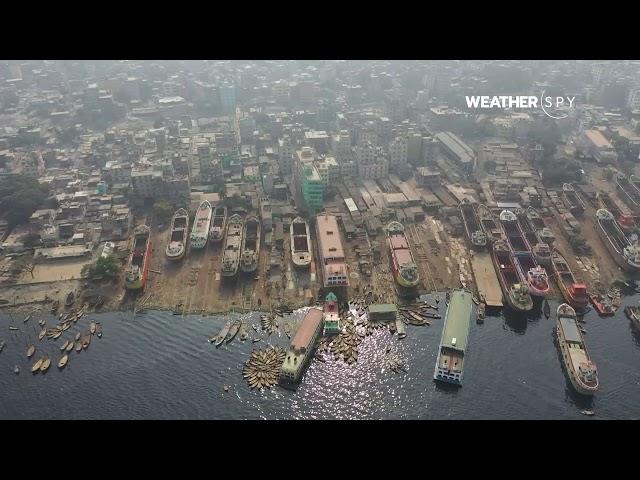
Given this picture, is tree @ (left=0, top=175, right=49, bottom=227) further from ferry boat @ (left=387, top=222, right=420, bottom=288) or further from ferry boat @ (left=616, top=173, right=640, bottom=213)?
ferry boat @ (left=616, top=173, right=640, bottom=213)

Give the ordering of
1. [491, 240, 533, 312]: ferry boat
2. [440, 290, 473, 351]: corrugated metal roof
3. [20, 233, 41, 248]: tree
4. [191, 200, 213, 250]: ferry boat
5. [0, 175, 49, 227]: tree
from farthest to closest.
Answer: [0, 175, 49, 227]: tree → [20, 233, 41, 248]: tree → [191, 200, 213, 250]: ferry boat → [491, 240, 533, 312]: ferry boat → [440, 290, 473, 351]: corrugated metal roof

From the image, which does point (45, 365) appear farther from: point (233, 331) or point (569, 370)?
point (569, 370)

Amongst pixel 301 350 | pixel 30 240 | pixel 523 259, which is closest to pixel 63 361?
pixel 301 350

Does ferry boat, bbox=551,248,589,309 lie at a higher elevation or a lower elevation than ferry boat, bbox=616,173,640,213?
higher

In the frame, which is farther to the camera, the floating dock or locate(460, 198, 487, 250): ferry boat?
locate(460, 198, 487, 250): ferry boat

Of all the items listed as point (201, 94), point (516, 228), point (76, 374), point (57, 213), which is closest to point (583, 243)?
point (516, 228)

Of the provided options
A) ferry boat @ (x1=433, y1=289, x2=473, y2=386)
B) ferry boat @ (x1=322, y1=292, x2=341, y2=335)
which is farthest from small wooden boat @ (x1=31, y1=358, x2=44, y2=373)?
ferry boat @ (x1=433, y1=289, x2=473, y2=386)

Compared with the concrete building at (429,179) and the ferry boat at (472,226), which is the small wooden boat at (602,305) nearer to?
the ferry boat at (472,226)

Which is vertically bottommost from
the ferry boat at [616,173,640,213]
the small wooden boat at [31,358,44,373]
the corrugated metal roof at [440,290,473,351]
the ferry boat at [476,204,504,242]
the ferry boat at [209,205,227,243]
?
the ferry boat at [616,173,640,213]

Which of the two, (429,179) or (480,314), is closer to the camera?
(480,314)
